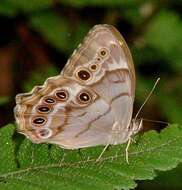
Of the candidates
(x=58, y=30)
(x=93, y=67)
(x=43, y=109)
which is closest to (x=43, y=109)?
(x=43, y=109)

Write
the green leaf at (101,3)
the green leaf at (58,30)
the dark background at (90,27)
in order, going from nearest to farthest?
1. the green leaf at (101,3)
2. the dark background at (90,27)
3. the green leaf at (58,30)

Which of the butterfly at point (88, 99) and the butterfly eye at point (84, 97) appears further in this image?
the butterfly eye at point (84, 97)

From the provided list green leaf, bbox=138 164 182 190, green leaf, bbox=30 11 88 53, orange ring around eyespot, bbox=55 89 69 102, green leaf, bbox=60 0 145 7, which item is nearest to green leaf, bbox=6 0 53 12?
green leaf, bbox=60 0 145 7

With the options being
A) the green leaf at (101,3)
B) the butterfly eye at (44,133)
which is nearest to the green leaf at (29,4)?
the green leaf at (101,3)

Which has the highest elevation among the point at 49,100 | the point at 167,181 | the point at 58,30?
the point at 49,100

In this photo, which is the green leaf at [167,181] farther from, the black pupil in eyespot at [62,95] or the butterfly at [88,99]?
the black pupil in eyespot at [62,95]

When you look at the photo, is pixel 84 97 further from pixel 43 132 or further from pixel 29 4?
pixel 29 4

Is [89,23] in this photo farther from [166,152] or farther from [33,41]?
[166,152]
